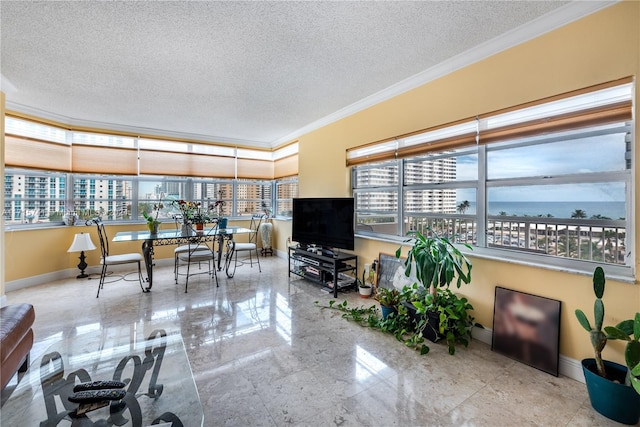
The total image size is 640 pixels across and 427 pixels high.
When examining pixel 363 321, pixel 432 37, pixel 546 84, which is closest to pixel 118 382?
pixel 363 321

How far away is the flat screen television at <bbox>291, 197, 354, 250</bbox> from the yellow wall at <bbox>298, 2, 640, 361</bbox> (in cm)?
117

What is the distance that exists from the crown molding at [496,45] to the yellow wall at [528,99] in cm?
5

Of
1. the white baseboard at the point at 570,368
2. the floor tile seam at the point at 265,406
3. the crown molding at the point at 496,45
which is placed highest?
the crown molding at the point at 496,45

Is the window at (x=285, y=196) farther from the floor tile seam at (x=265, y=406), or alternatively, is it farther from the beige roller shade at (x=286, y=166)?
the floor tile seam at (x=265, y=406)

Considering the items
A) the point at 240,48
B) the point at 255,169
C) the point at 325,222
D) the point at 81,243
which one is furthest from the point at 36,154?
the point at 325,222

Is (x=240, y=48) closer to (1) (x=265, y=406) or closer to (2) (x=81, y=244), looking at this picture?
(1) (x=265, y=406)

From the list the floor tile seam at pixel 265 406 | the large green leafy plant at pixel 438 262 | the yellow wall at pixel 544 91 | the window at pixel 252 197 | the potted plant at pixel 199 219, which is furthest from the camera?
the window at pixel 252 197

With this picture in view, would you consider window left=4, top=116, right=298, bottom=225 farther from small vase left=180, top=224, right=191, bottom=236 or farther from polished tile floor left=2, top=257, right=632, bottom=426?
polished tile floor left=2, top=257, right=632, bottom=426

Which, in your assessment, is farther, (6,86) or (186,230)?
(186,230)

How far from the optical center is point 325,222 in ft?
13.0

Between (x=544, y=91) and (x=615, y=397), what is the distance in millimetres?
2098

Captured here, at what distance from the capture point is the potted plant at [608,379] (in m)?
1.54

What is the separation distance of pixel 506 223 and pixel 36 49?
4584 millimetres

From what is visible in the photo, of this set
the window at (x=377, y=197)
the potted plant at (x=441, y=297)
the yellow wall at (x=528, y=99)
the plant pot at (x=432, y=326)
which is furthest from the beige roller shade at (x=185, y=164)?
the plant pot at (x=432, y=326)
